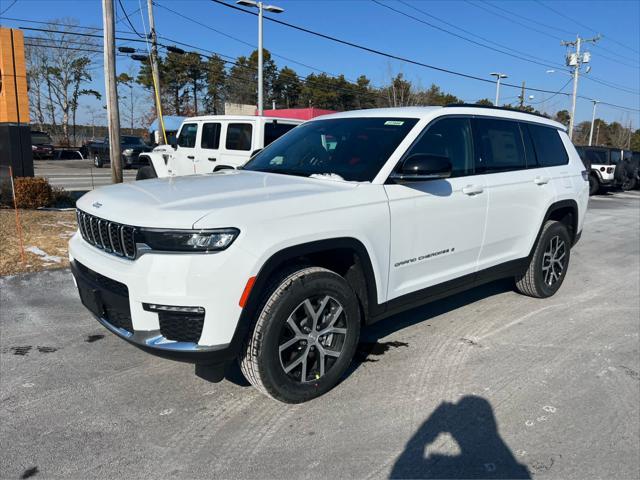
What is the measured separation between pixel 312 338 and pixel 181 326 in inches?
33.1

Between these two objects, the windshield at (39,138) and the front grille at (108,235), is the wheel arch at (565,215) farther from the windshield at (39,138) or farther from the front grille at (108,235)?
the windshield at (39,138)

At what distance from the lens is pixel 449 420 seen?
9.99 feet

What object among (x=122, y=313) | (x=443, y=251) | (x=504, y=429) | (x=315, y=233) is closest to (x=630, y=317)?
(x=443, y=251)

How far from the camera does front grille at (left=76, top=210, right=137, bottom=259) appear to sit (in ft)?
9.34

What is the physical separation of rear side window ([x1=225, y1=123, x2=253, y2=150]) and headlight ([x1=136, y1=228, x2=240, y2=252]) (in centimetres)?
784

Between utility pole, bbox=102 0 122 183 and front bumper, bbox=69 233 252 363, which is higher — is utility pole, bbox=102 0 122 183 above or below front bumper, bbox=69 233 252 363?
above

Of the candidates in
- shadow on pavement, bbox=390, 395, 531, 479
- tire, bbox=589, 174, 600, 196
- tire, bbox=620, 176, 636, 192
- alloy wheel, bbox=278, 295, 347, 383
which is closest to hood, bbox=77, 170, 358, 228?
alloy wheel, bbox=278, 295, 347, 383

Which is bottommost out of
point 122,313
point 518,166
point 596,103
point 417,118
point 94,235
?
point 122,313

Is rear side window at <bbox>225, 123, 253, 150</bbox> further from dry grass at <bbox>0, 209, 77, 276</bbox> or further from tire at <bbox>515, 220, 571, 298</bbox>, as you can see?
tire at <bbox>515, 220, 571, 298</bbox>

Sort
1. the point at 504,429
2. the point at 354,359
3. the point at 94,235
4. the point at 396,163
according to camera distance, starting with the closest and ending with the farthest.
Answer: the point at 504,429 < the point at 94,235 < the point at 396,163 < the point at 354,359

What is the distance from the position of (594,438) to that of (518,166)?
2592 mm

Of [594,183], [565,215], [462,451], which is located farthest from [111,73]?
[594,183]

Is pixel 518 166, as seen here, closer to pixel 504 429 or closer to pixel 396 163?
pixel 396 163

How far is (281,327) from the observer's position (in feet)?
9.65
